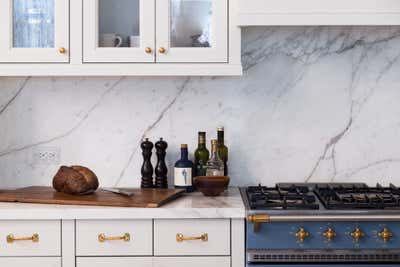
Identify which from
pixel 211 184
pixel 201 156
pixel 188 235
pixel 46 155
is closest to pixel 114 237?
pixel 188 235

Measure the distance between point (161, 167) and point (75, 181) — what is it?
0.45m

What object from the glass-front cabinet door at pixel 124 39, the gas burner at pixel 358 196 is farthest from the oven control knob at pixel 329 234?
the glass-front cabinet door at pixel 124 39

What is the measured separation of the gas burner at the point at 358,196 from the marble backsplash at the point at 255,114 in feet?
0.72

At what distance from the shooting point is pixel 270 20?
9.82ft

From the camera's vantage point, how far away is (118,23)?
3.09 m

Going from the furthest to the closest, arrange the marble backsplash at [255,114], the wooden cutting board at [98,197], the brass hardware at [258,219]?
1. the marble backsplash at [255,114]
2. the wooden cutting board at [98,197]
3. the brass hardware at [258,219]

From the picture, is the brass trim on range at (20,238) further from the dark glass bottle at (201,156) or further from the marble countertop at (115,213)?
the dark glass bottle at (201,156)

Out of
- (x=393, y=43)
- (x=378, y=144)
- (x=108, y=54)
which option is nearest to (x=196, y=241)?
(x=108, y=54)

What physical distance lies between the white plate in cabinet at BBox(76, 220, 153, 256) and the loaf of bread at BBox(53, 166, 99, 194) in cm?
28

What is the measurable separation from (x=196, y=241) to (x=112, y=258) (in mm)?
344

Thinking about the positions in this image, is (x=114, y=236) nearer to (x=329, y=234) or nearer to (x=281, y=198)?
(x=281, y=198)

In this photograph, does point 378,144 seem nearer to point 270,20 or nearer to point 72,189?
point 270,20

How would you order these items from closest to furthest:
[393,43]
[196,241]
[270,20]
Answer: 1. [196,241]
2. [270,20]
3. [393,43]

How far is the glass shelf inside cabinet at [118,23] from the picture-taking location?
308cm
